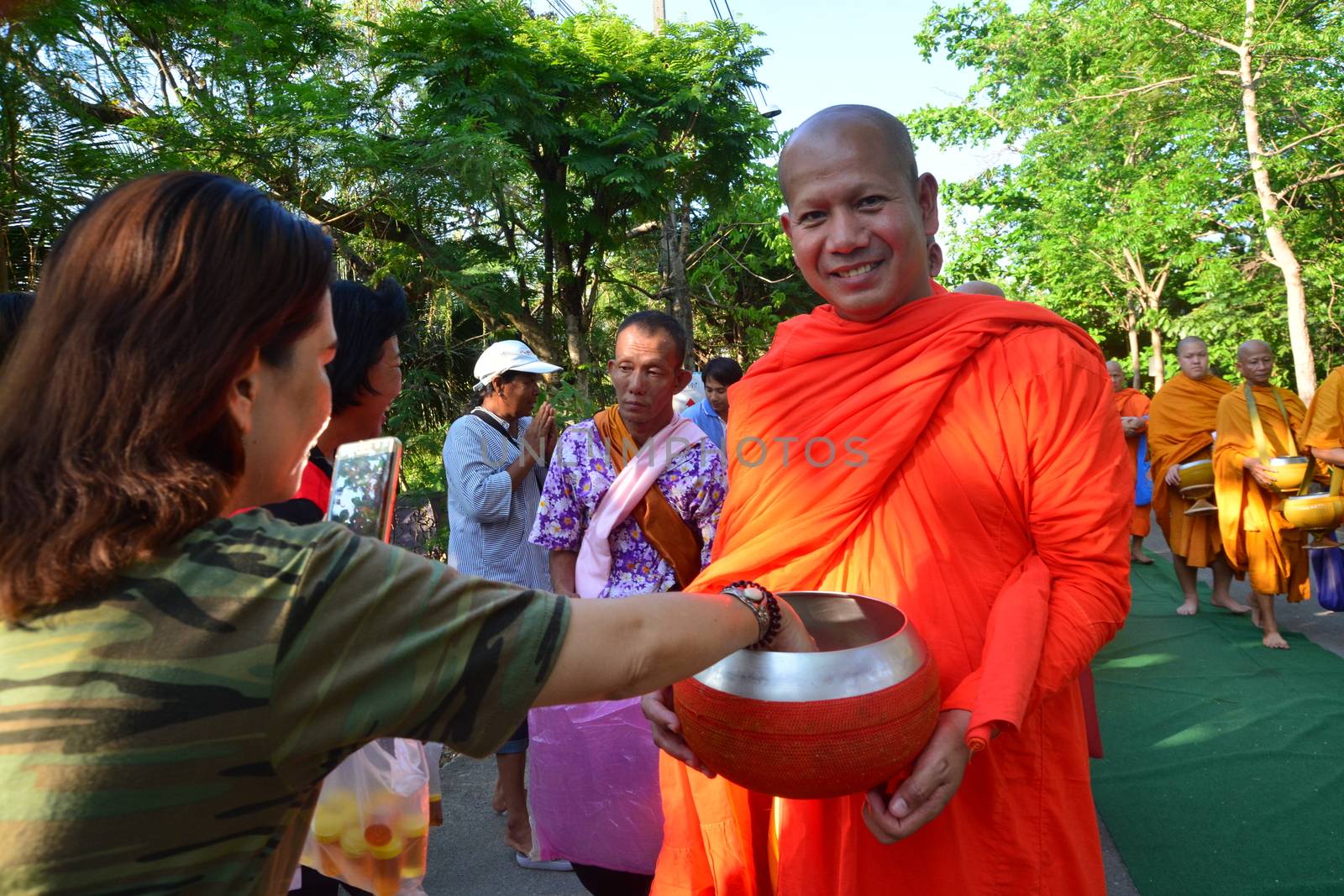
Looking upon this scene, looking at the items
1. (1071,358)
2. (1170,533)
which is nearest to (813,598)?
(1071,358)

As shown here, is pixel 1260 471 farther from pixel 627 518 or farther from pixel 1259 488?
pixel 627 518

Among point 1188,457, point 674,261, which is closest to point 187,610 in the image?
point 1188,457

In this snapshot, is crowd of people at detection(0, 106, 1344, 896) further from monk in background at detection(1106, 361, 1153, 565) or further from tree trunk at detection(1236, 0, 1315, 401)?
tree trunk at detection(1236, 0, 1315, 401)

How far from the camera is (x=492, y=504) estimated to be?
4.53 metres

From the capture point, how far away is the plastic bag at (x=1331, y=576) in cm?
653

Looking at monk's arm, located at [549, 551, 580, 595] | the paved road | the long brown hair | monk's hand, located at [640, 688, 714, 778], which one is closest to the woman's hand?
monk's hand, located at [640, 688, 714, 778]

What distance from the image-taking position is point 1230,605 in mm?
7922

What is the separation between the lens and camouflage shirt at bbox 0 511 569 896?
0.94 meters

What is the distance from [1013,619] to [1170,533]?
7.34 meters

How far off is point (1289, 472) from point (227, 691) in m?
7.31

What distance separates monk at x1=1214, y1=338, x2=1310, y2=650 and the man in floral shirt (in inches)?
211

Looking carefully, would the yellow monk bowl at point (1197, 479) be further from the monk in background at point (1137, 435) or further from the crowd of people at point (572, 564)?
the crowd of people at point (572, 564)

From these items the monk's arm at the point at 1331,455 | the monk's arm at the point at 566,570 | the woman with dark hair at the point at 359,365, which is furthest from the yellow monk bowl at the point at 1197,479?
the woman with dark hair at the point at 359,365

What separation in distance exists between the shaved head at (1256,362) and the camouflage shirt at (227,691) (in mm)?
7796
